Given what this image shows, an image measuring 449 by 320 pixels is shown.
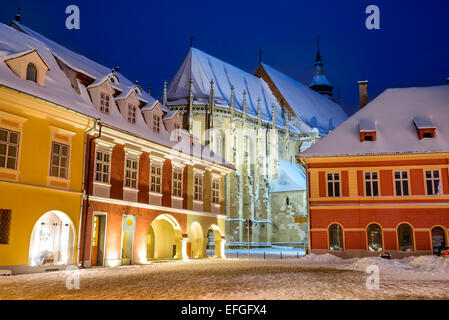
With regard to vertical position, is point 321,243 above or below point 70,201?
below

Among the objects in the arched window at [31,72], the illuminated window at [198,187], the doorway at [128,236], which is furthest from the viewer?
the illuminated window at [198,187]

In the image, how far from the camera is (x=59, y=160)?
1900cm

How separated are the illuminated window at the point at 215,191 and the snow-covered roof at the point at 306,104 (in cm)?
3496

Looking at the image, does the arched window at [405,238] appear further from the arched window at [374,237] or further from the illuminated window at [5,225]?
the illuminated window at [5,225]

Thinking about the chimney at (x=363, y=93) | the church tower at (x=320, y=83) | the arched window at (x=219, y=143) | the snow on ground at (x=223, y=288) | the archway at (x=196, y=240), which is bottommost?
the snow on ground at (x=223, y=288)

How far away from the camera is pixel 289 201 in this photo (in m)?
53.9

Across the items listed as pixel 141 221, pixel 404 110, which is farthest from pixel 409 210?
pixel 141 221

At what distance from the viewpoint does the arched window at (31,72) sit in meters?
18.3

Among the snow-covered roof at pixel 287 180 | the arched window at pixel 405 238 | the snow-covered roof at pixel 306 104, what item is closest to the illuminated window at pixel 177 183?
the arched window at pixel 405 238

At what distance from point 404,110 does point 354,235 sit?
9822mm

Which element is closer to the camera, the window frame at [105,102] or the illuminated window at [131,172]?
the window frame at [105,102]

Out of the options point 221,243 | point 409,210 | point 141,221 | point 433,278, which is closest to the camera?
point 433,278
